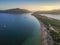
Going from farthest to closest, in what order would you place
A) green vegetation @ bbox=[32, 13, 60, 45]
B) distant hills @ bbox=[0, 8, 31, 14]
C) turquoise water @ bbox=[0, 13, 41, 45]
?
distant hills @ bbox=[0, 8, 31, 14]
turquoise water @ bbox=[0, 13, 41, 45]
green vegetation @ bbox=[32, 13, 60, 45]

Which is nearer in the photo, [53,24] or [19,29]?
[19,29]

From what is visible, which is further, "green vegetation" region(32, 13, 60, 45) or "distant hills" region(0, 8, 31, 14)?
"distant hills" region(0, 8, 31, 14)

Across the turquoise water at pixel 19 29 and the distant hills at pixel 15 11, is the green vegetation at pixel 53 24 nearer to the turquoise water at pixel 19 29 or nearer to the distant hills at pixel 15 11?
the turquoise water at pixel 19 29

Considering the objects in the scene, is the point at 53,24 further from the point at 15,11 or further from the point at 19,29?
the point at 15,11

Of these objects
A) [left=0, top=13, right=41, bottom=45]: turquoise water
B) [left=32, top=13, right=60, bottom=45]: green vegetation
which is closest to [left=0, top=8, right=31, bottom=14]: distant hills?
[left=0, top=13, right=41, bottom=45]: turquoise water

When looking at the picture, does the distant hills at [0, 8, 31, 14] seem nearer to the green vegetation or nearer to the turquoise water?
the turquoise water

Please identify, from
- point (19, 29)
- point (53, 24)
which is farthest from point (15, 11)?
point (53, 24)

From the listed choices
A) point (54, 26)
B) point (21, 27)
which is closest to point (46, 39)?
point (54, 26)

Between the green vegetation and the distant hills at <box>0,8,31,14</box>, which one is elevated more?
the distant hills at <box>0,8,31,14</box>
